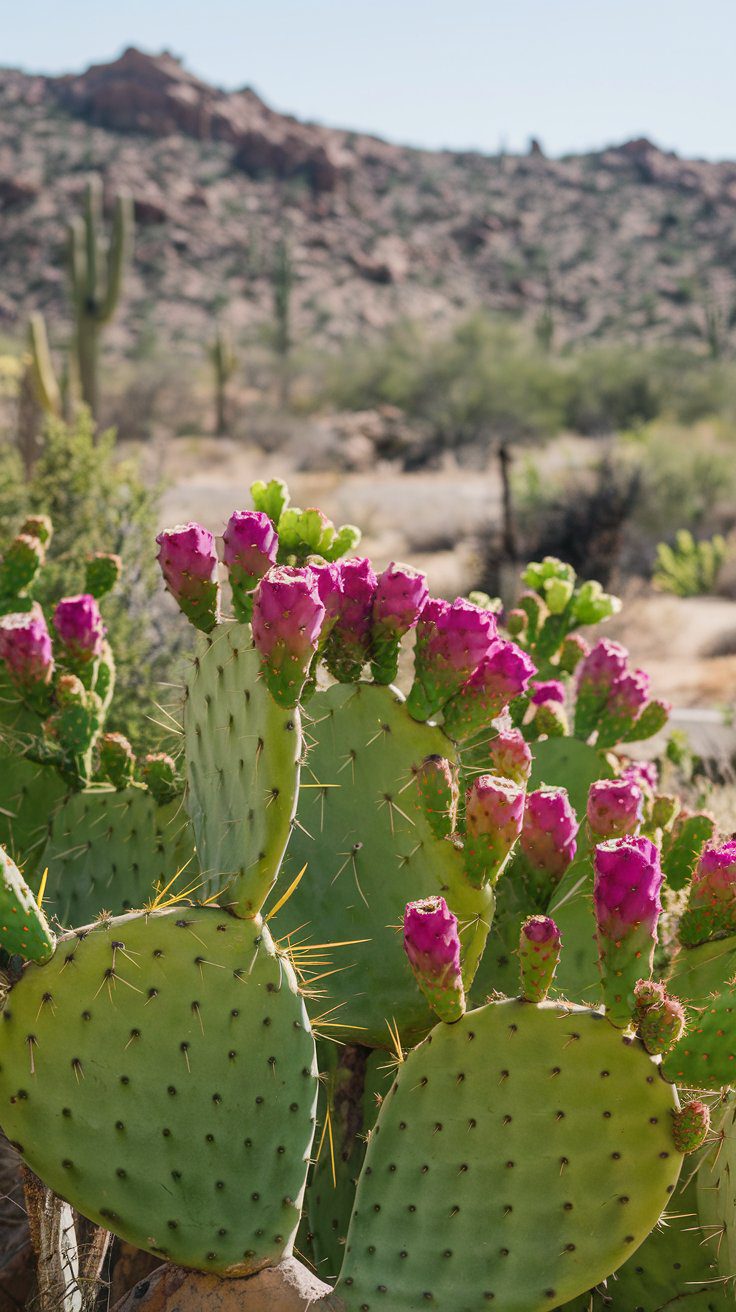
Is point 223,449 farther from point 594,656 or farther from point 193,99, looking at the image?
point 193,99

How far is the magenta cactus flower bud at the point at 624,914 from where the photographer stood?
68.4 inches

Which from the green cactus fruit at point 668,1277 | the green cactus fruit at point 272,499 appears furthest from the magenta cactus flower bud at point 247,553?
the green cactus fruit at point 668,1277

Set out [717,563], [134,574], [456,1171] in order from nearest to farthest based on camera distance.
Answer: [456,1171] → [134,574] → [717,563]

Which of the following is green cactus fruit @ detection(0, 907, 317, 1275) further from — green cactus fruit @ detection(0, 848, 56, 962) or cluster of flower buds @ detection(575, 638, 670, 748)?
cluster of flower buds @ detection(575, 638, 670, 748)

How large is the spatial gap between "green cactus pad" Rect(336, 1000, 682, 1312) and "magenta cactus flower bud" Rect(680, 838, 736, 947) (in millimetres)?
597

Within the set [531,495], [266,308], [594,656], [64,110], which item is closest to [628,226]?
[266,308]

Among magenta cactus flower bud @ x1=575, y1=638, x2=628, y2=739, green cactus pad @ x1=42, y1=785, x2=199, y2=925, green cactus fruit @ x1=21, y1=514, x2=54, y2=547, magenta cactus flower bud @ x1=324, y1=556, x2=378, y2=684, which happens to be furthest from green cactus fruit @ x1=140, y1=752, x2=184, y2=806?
magenta cactus flower bud @ x1=575, y1=638, x2=628, y2=739

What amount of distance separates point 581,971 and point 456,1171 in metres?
0.83

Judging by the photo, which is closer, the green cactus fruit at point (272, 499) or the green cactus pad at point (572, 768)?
the green cactus fruit at point (272, 499)

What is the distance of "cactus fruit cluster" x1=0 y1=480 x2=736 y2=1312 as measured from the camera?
1.79 metres

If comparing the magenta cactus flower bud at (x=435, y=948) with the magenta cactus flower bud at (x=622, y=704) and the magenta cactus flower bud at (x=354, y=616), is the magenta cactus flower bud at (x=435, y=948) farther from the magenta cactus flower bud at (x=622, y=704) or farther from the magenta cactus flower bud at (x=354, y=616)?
the magenta cactus flower bud at (x=622, y=704)

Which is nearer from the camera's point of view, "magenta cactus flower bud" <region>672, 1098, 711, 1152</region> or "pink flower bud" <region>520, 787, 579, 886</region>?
"magenta cactus flower bud" <region>672, 1098, 711, 1152</region>

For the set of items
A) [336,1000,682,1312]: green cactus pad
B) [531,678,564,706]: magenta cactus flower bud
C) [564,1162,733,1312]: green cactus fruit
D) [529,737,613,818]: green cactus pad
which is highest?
[531,678,564,706]: magenta cactus flower bud

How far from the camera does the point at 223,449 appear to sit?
28.8 m
